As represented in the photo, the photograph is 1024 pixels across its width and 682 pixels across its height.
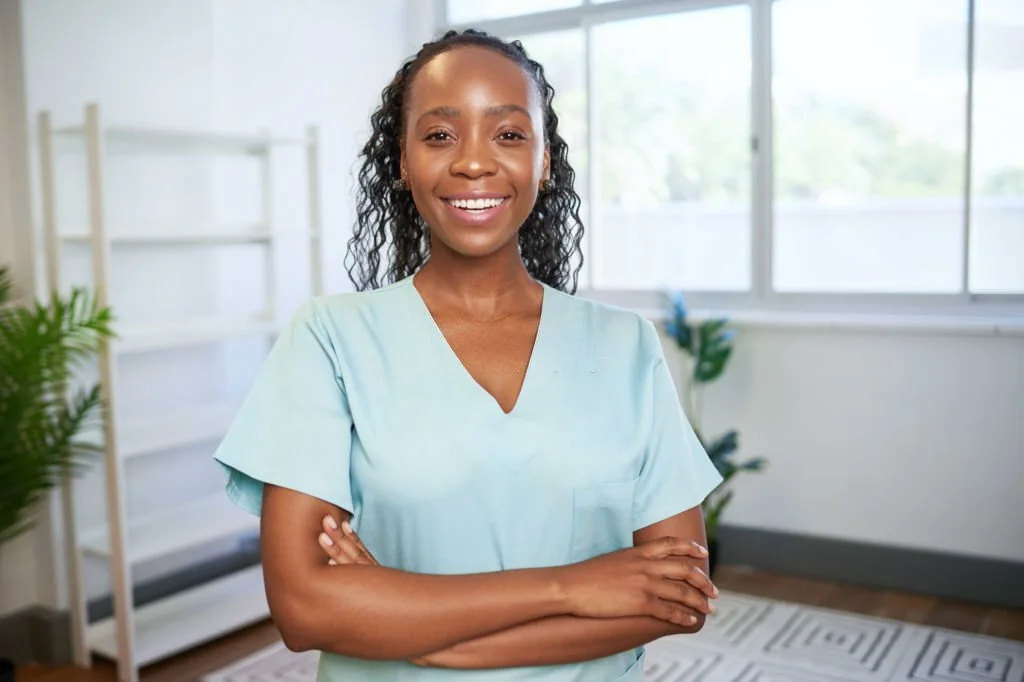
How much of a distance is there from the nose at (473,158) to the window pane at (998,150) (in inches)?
107

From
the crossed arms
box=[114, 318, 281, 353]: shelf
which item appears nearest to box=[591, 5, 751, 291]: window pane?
box=[114, 318, 281, 353]: shelf

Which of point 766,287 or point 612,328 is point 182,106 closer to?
point 766,287

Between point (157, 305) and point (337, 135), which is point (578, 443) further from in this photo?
point (337, 135)

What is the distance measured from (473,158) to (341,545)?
0.42 m

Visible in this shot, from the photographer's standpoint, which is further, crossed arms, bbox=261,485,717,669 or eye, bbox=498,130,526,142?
eye, bbox=498,130,526,142

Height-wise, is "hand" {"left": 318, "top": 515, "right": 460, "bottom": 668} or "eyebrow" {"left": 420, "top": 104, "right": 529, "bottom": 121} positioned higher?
"eyebrow" {"left": 420, "top": 104, "right": 529, "bottom": 121}

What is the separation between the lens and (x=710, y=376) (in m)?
3.49

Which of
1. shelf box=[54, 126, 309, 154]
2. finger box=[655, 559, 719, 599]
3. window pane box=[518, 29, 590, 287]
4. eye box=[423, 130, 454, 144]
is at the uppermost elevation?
window pane box=[518, 29, 590, 287]

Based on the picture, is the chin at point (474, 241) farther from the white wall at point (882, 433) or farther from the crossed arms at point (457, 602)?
the white wall at point (882, 433)

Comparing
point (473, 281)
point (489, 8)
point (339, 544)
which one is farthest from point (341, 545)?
point (489, 8)

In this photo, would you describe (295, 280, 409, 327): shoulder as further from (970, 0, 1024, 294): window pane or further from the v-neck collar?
(970, 0, 1024, 294): window pane

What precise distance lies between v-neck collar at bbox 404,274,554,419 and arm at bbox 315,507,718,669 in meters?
0.20

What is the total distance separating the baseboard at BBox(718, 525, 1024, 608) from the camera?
3.33 meters

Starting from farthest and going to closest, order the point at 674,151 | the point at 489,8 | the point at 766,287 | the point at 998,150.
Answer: the point at 489,8, the point at 674,151, the point at 766,287, the point at 998,150
